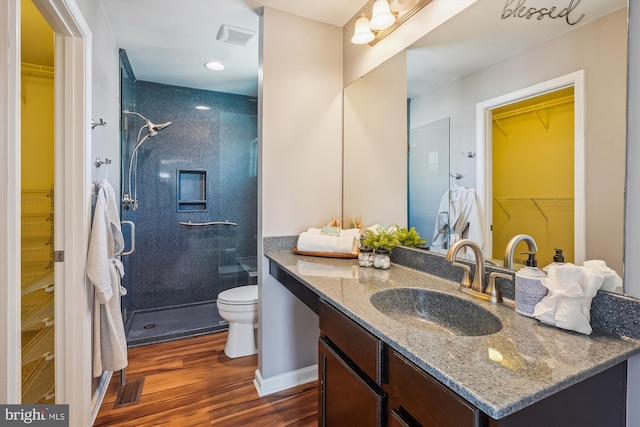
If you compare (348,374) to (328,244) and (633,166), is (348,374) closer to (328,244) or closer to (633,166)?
(328,244)

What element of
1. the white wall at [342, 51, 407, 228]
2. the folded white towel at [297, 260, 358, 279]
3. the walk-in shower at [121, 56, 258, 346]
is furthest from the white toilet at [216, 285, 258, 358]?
the white wall at [342, 51, 407, 228]

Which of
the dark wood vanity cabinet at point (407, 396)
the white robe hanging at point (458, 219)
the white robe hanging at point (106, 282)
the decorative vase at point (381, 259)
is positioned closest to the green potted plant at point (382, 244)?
the decorative vase at point (381, 259)

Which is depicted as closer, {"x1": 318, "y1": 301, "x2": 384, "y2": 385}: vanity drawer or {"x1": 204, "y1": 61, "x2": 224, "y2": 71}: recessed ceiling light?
{"x1": 318, "y1": 301, "x2": 384, "y2": 385}: vanity drawer

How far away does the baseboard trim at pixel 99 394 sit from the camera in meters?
1.71

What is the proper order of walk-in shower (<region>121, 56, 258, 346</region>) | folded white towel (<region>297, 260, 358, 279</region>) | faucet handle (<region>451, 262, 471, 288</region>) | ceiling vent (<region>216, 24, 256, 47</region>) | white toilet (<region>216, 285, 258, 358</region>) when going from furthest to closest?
walk-in shower (<region>121, 56, 258, 346</region>) < white toilet (<region>216, 285, 258, 358</region>) < ceiling vent (<region>216, 24, 256, 47</region>) < folded white towel (<region>297, 260, 358, 279</region>) < faucet handle (<region>451, 262, 471, 288</region>)

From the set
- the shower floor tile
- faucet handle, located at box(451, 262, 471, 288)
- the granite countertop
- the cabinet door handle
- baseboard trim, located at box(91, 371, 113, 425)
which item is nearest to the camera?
the granite countertop

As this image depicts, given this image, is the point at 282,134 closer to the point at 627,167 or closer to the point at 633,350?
the point at 627,167

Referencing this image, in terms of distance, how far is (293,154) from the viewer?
6.74 feet

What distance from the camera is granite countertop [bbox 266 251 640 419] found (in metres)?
0.61

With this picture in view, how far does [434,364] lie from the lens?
0.70 m

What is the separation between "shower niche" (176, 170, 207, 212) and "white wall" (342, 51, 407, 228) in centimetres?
192

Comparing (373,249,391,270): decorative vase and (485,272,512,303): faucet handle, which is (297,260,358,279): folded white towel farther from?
(485,272,512,303): faucet handle

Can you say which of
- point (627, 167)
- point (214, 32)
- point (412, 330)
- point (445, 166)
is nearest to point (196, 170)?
point (214, 32)
